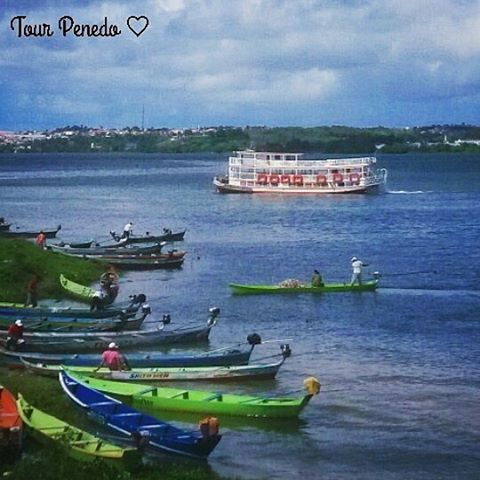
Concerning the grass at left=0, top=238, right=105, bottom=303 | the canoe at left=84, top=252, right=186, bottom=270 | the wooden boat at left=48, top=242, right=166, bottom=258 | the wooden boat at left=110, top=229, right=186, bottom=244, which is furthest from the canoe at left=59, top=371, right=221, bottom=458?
Result: the wooden boat at left=110, top=229, right=186, bottom=244

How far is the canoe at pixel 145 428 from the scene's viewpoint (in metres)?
24.8

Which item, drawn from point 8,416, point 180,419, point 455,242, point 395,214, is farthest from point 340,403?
point 395,214

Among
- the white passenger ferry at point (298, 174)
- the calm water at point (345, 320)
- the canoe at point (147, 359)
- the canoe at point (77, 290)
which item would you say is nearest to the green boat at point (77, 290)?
the canoe at point (77, 290)

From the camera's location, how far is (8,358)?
33.2m

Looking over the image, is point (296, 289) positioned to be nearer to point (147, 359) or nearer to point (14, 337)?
point (147, 359)

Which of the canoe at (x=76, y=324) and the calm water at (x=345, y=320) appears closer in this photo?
the calm water at (x=345, y=320)

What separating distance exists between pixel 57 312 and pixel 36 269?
1050 centimetres

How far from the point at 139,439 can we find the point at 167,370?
26.4ft

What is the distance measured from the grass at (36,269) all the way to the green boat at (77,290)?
271 millimetres

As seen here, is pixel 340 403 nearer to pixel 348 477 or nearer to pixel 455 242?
pixel 348 477

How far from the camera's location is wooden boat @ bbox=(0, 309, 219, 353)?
34750 millimetres

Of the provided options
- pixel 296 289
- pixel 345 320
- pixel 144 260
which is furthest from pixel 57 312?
pixel 144 260

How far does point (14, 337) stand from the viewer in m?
33.9

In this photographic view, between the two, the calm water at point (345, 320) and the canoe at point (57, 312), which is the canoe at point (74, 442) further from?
the canoe at point (57, 312)
